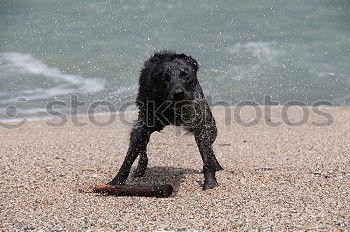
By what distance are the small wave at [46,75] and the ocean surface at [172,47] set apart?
0.03 meters

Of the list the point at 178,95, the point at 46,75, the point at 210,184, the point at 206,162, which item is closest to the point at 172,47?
the point at 46,75

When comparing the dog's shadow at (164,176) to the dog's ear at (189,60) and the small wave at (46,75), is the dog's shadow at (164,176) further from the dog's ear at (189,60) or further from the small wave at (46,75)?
the small wave at (46,75)

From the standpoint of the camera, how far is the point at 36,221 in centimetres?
377

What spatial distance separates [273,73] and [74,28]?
7.54 metres

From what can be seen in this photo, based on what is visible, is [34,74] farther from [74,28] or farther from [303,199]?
[303,199]

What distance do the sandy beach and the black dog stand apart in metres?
0.46

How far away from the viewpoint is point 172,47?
14.9 meters

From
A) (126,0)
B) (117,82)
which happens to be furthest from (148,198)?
(126,0)

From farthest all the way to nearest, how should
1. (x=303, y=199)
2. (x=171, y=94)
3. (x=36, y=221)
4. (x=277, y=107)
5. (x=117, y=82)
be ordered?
(x=117, y=82)
(x=277, y=107)
(x=171, y=94)
(x=303, y=199)
(x=36, y=221)

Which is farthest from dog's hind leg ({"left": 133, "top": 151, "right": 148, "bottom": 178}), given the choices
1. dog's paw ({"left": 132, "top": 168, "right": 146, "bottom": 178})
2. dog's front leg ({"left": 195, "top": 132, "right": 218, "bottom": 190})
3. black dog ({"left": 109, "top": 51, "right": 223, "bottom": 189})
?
dog's front leg ({"left": 195, "top": 132, "right": 218, "bottom": 190})

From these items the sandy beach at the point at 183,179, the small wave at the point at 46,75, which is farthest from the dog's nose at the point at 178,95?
the small wave at the point at 46,75

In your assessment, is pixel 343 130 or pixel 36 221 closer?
pixel 36 221

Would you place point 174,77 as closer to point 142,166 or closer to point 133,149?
point 133,149

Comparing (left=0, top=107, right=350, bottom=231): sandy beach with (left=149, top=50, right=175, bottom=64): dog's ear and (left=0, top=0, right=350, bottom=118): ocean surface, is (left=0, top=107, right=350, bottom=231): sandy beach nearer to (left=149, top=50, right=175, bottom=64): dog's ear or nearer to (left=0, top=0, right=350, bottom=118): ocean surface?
(left=149, top=50, right=175, bottom=64): dog's ear
